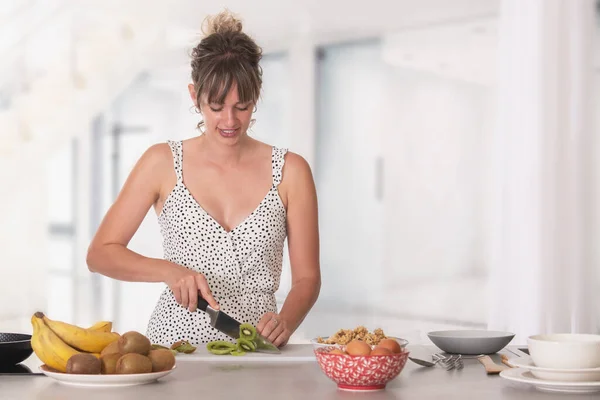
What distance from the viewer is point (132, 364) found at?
63.2 inches

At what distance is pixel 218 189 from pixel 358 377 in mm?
1182

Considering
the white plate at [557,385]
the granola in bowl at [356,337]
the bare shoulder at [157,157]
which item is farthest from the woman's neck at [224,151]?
the white plate at [557,385]

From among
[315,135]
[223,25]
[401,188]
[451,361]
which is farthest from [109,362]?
[315,135]

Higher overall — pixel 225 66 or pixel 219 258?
pixel 225 66

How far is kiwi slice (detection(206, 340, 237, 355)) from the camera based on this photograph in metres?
2.03

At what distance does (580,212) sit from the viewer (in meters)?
5.20

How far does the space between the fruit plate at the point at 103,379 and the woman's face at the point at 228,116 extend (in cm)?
96

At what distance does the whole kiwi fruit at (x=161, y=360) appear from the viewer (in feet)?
5.42

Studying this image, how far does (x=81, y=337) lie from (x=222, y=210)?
3.23 feet

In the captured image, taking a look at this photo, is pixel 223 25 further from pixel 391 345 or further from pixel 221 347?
pixel 391 345

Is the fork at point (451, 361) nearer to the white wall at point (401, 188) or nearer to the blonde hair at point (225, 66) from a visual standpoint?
the blonde hair at point (225, 66)

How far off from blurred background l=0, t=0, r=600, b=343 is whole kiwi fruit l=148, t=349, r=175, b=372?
4.88 metres

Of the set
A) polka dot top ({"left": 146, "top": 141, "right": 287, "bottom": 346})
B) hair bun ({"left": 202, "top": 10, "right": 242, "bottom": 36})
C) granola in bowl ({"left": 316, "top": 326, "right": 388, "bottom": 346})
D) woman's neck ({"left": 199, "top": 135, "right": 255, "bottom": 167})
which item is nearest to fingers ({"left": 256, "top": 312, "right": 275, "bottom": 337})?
granola in bowl ({"left": 316, "top": 326, "right": 388, "bottom": 346})

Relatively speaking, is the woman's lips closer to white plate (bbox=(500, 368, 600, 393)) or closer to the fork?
the fork
